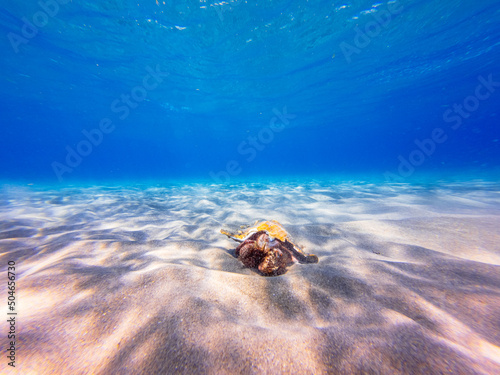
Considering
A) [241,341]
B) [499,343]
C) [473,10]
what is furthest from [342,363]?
[473,10]

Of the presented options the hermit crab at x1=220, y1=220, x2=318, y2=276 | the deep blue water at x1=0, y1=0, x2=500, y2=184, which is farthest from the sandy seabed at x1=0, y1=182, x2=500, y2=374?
the deep blue water at x1=0, y1=0, x2=500, y2=184

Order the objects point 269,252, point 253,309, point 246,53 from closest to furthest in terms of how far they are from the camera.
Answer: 1. point 253,309
2. point 269,252
3. point 246,53

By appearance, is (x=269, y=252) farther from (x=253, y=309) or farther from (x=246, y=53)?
(x=246, y=53)

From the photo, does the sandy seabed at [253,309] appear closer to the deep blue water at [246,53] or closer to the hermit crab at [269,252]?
the hermit crab at [269,252]

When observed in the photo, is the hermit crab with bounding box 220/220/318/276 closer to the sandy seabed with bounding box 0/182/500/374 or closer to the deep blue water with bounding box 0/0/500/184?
the sandy seabed with bounding box 0/182/500/374

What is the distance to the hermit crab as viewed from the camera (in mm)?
2355

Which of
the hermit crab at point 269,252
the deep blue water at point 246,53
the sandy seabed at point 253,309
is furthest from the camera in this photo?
the deep blue water at point 246,53

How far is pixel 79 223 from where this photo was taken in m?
4.99

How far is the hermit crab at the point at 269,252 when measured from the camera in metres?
2.36

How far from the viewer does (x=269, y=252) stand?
242 cm

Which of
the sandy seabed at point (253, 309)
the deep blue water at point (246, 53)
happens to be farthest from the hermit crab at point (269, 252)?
the deep blue water at point (246, 53)

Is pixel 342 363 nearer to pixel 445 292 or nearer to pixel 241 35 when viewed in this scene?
pixel 445 292

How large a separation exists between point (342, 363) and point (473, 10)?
25484mm

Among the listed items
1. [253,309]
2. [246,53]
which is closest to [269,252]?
[253,309]
